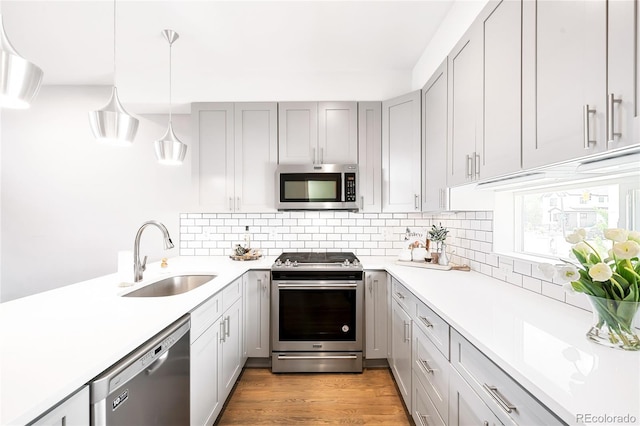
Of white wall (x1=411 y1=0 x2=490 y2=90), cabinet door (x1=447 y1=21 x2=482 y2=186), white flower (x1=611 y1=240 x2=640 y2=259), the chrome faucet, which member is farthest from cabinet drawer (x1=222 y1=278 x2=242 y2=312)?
white wall (x1=411 y1=0 x2=490 y2=90)

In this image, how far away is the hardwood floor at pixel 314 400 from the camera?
1930mm

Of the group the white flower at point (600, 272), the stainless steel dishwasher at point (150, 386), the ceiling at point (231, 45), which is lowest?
the stainless steel dishwasher at point (150, 386)

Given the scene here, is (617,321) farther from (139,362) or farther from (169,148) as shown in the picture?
(169,148)

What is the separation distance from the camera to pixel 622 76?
29.7 inches

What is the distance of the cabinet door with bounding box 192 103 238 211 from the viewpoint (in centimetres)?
275

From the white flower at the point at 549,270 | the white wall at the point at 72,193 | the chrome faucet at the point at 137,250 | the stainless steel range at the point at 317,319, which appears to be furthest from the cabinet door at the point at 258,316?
the white flower at the point at 549,270

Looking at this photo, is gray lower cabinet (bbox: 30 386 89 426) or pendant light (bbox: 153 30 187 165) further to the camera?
pendant light (bbox: 153 30 187 165)

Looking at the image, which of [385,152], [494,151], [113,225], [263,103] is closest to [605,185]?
[494,151]

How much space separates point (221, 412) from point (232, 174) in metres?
1.93

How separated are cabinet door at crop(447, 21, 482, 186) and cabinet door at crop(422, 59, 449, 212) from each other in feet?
0.34

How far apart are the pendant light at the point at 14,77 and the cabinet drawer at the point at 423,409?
2051 millimetres

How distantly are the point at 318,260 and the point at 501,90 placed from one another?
74.7 inches

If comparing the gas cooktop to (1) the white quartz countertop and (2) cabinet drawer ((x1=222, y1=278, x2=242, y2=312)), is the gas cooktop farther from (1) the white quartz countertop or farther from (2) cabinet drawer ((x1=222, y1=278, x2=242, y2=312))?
(1) the white quartz countertop

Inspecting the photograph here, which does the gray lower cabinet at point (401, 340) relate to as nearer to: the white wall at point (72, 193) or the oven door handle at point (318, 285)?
the oven door handle at point (318, 285)
